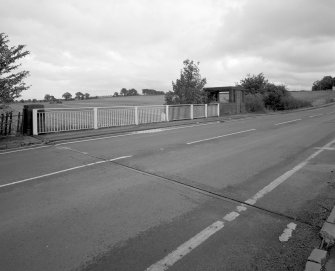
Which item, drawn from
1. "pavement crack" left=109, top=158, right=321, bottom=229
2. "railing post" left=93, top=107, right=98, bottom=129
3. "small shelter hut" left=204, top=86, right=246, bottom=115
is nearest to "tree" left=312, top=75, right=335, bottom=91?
"small shelter hut" left=204, top=86, right=246, bottom=115

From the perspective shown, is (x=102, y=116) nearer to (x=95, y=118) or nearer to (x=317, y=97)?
(x=95, y=118)

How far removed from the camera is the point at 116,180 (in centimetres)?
674

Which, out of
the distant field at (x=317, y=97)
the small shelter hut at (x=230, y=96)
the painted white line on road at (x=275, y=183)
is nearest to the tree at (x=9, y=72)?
the painted white line on road at (x=275, y=183)

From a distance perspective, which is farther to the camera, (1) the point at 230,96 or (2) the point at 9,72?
(1) the point at 230,96

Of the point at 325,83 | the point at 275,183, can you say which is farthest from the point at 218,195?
the point at 325,83

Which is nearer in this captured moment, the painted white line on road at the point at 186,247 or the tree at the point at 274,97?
the painted white line on road at the point at 186,247

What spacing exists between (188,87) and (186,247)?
2657 centimetres

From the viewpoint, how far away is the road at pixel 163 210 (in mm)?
3611

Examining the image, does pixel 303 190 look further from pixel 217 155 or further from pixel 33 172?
pixel 33 172

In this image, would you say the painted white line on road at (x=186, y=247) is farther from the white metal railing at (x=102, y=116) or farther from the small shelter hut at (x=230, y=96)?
the small shelter hut at (x=230, y=96)

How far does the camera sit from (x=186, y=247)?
12.6 ft

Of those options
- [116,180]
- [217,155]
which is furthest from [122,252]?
[217,155]

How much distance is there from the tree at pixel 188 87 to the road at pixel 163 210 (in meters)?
20.3

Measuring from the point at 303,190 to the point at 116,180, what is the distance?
3.75m
